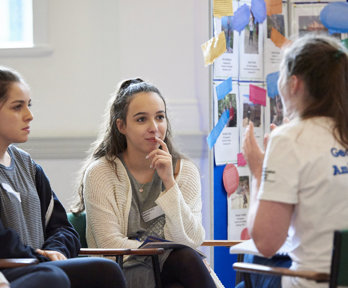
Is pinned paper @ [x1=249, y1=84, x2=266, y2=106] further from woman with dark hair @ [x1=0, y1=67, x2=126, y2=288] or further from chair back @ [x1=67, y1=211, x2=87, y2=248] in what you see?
woman with dark hair @ [x1=0, y1=67, x2=126, y2=288]

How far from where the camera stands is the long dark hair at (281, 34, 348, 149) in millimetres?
1853

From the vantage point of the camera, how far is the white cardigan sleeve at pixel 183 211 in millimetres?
2566

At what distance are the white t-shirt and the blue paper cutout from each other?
1.77m

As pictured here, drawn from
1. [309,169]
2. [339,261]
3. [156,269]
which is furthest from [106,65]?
[339,261]

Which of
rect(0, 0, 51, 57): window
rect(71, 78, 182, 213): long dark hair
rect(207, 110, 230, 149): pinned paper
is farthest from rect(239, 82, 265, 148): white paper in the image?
rect(0, 0, 51, 57): window

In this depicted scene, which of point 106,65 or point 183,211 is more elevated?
point 106,65

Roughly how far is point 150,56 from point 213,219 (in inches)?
43.0

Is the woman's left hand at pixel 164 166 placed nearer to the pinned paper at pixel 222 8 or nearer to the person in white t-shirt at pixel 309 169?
the person in white t-shirt at pixel 309 169

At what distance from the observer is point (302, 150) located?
70.5 inches

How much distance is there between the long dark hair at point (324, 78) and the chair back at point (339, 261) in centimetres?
34

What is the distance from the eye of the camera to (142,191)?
9.05ft

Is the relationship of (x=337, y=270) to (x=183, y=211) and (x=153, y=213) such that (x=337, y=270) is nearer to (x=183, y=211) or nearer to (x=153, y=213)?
(x=183, y=211)

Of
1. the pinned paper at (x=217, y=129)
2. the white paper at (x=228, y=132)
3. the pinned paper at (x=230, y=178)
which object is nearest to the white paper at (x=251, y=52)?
the white paper at (x=228, y=132)

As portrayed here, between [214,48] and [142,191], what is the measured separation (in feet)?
3.38
